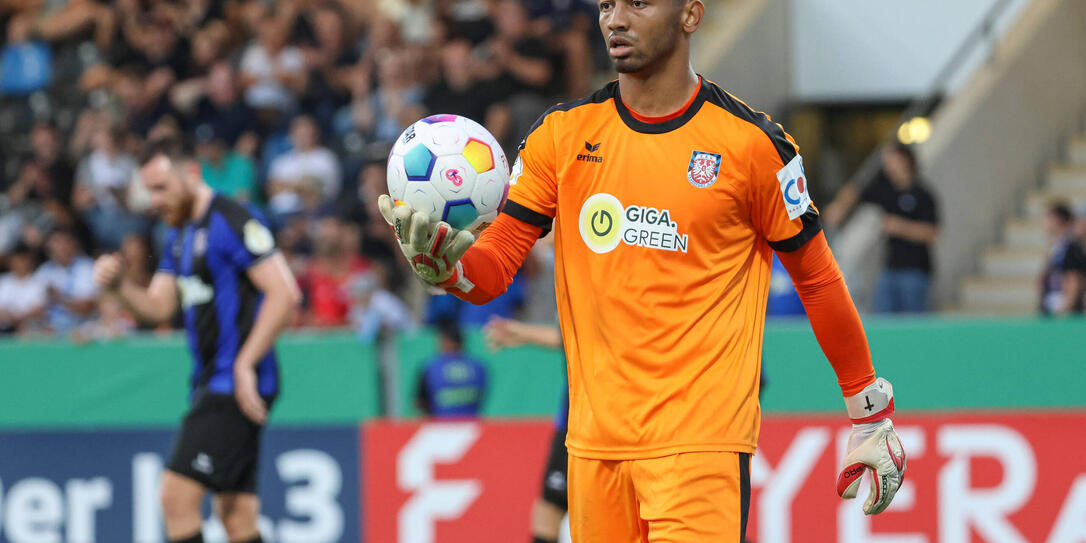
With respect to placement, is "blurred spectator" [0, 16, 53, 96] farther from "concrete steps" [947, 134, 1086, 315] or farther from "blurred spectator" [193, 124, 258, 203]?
"concrete steps" [947, 134, 1086, 315]

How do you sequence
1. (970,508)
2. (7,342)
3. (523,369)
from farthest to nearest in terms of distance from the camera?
(7,342), (523,369), (970,508)

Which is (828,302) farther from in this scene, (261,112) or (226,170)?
(261,112)

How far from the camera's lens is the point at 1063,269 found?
426 inches

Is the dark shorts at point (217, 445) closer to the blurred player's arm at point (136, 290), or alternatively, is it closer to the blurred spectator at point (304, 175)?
the blurred player's arm at point (136, 290)

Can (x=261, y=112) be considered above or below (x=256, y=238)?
above

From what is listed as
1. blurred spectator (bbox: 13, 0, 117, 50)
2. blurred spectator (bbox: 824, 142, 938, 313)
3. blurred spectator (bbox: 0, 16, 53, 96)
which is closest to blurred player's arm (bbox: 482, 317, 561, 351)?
blurred spectator (bbox: 824, 142, 938, 313)

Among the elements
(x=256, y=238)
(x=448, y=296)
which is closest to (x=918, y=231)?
(x=448, y=296)

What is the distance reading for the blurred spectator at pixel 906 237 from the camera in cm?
1193

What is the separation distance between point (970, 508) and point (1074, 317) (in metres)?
2.78

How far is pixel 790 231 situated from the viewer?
390 centimetres

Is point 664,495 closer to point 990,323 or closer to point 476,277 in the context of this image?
point 476,277

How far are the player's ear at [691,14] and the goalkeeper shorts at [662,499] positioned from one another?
117 cm

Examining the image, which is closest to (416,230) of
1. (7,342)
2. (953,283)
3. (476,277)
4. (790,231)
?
(476,277)

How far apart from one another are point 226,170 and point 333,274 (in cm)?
277
